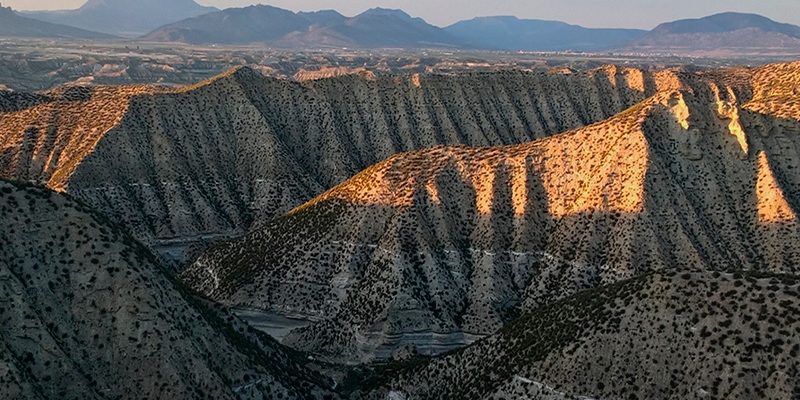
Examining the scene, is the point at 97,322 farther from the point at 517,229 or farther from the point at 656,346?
the point at 517,229

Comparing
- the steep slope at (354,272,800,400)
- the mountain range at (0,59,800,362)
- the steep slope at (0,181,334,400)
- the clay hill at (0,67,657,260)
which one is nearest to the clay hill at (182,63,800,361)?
the mountain range at (0,59,800,362)

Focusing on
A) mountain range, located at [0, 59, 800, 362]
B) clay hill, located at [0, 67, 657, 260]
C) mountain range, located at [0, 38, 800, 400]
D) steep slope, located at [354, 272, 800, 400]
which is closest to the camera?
steep slope, located at [354, 272, 800, 400]

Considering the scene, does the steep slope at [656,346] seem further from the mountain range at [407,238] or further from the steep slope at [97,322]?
the steep slope at [97,322]

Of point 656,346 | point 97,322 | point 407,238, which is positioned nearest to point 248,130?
point 407,238

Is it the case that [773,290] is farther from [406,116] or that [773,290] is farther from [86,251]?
[406,116]

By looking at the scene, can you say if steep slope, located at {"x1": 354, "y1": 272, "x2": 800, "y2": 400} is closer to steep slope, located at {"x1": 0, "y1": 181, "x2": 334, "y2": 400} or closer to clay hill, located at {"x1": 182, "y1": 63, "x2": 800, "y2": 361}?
steep slope, located at {"x1": 0, "y1": 181, "x2": 334, "y2": 400}

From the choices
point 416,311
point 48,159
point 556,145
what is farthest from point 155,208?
point 556,145
